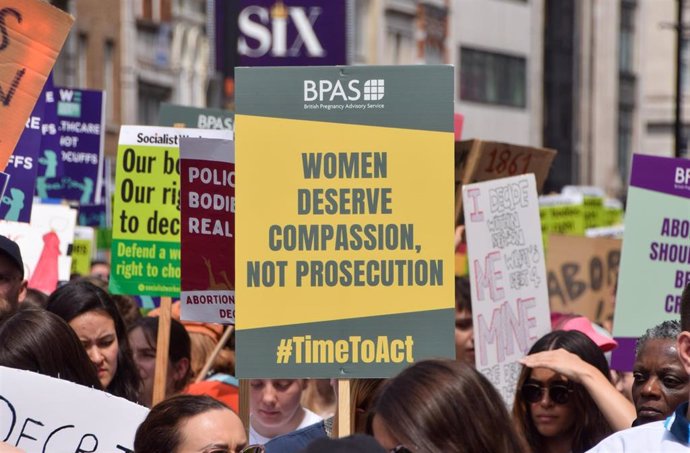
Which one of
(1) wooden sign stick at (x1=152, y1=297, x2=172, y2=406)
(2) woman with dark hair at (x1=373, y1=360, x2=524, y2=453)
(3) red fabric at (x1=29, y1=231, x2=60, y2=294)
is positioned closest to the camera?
(2) woman with dark hair at (x1=373, y1=360, x2=524, y2=453)

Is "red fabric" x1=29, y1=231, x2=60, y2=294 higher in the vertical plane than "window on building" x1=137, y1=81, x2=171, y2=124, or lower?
lower

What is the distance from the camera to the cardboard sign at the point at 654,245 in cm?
870

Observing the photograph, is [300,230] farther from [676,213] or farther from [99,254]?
[99,254]

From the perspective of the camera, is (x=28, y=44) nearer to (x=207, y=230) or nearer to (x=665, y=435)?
(x=207, y=230)

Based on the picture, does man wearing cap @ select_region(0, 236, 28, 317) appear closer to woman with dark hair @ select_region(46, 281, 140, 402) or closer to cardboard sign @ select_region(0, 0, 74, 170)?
woman with dark hair @ select_region(46, 281, 140, 402)

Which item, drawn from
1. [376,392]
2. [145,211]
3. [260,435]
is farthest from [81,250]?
[376,392]

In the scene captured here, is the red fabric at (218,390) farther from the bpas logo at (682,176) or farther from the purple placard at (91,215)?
the purple placard at (91,215)

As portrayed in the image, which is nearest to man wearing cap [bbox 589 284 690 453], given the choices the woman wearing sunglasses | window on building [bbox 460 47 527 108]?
the woman wearing sunglasses

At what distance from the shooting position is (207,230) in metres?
7.23

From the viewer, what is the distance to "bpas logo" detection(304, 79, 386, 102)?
6.52 m

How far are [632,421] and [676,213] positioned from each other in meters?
2.70

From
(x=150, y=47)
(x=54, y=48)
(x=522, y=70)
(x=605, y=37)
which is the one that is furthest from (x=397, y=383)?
(x=605, y=37)

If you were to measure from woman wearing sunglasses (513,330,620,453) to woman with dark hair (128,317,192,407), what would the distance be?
2067 mm

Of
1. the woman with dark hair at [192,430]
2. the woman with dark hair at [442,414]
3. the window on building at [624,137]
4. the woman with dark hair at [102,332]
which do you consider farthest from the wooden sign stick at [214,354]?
the window on building at [624,137]
